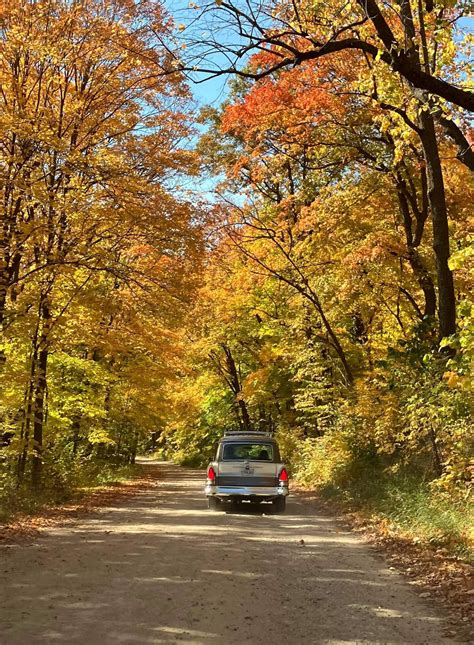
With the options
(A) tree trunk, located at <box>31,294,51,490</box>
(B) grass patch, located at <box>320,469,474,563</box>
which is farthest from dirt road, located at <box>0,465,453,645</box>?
(A) tree trunk, located at <box>31,294,51,490</box>

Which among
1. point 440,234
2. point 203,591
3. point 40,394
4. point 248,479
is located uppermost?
point 440,234

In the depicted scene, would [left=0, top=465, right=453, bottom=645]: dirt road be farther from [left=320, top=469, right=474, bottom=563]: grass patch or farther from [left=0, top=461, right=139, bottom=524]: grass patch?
[left=0, top=461, right=139, bottom=524]: grass patch

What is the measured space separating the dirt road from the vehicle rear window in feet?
10.9

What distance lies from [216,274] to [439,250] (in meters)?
14.9

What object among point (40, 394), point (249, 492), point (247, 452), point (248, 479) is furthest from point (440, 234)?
point (40, 394)

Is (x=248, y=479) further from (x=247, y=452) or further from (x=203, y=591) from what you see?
(x=203, y=591)

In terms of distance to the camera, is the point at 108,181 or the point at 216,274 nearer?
the point at 108,181

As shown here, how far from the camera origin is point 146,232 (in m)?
13.6

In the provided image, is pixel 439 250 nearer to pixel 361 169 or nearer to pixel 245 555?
pixel 361 169

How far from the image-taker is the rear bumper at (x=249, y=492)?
1301 cm

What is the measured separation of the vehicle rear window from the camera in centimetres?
1359

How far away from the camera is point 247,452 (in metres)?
13.8

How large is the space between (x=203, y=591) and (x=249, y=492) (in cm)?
699

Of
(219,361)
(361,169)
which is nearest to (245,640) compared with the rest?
(361,169)
